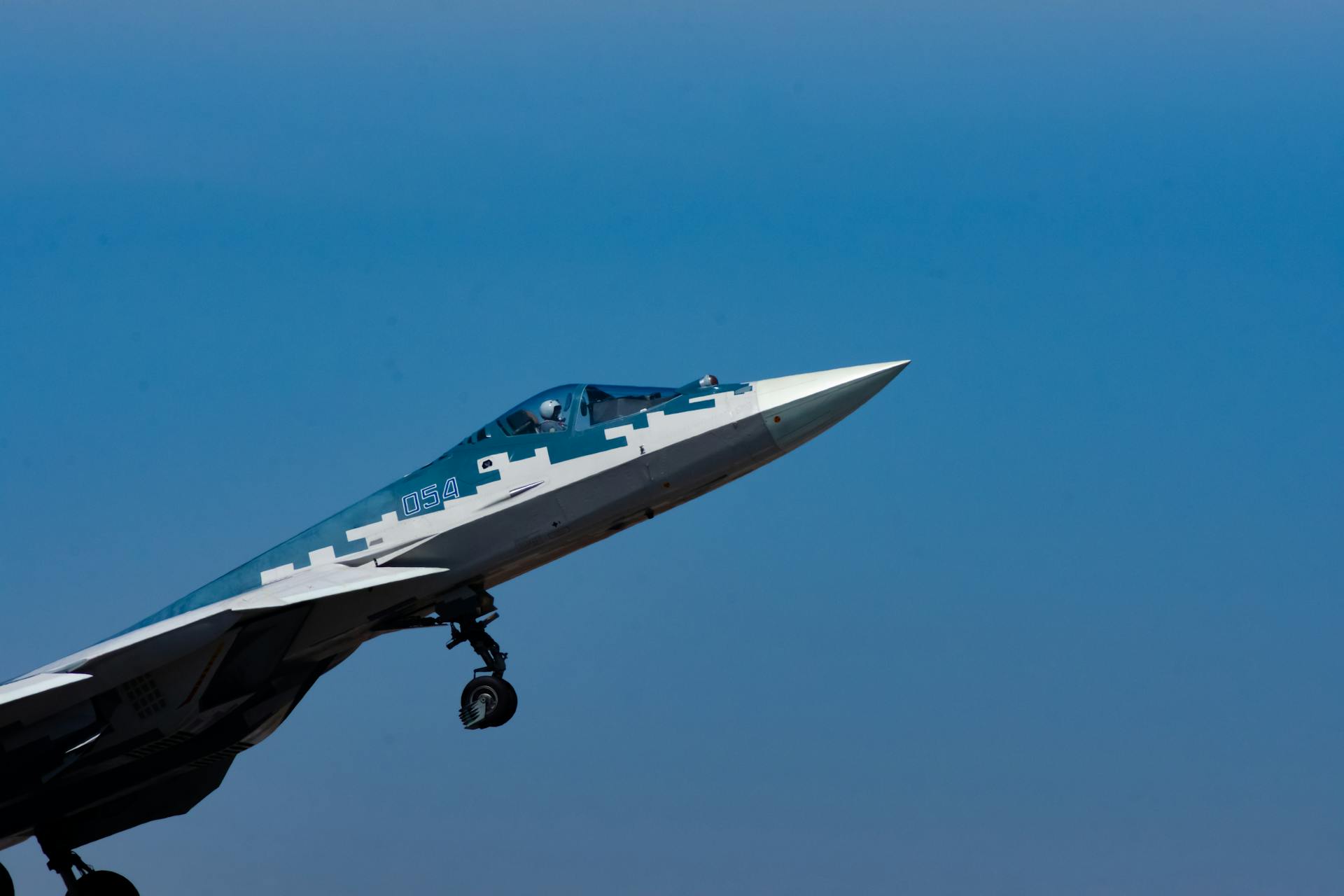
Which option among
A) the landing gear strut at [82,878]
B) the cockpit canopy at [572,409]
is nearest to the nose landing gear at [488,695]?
the cockpit canopy at [572,409]

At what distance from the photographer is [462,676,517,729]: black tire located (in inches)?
934

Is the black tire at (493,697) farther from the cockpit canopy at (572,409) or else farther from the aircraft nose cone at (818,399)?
the aircraft nose cone at (818,399)

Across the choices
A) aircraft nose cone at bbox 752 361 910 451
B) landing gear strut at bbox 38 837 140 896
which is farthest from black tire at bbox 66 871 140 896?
aircraft nose cone at bbox 752 361 910 451

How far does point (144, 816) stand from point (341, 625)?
635cm

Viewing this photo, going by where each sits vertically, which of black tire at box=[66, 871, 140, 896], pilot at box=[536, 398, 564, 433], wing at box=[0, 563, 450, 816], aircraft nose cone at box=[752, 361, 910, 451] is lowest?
black tire at box=[66, 871, 140, 896]

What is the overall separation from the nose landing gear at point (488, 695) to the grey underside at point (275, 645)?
0.97 meters

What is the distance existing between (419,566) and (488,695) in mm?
2032

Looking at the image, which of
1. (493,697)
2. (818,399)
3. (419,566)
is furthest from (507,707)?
(818,399)

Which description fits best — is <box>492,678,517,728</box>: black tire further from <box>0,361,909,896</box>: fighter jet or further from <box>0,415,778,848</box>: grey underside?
<box>0,415,778,848</box>: grey underside

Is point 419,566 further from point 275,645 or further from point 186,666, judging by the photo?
point 186,666

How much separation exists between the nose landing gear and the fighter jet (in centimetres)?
3

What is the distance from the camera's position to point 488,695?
23.8 meters

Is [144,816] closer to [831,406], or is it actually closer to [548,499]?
[548,499]

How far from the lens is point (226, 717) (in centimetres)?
2605
